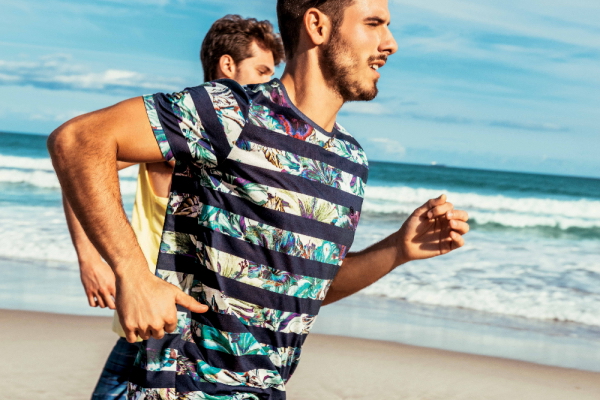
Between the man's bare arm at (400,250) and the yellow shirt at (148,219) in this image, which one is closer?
the man's bare arm at (400,250)

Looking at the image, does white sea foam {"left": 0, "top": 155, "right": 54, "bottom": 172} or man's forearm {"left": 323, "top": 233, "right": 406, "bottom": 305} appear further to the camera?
white sea foam {"left": 0, "top": 155, "right": 54, "bottom": 172}

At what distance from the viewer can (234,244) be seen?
1.76 m

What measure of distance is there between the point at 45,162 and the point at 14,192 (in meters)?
10.2

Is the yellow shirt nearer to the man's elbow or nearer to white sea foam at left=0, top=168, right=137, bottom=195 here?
the man's elbow

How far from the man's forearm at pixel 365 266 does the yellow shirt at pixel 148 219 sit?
2.39ft

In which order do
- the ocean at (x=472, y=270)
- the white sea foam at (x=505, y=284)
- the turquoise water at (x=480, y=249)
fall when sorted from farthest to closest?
the turquoise water at (x=480, y=249) < the white sea foam at (x=505, y=284) < the ocean at (x=472, y=270)

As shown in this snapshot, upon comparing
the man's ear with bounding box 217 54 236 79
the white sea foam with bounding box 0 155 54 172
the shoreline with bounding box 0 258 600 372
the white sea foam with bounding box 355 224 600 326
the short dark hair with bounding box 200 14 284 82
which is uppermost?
the white sea foam with bounding box 0 155 54 172

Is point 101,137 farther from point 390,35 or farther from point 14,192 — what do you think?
point 14,192

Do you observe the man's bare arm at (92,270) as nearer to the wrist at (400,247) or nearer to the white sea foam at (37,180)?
the wrist at (400,247)

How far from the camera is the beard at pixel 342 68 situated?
196cm

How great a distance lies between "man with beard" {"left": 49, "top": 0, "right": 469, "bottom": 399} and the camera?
5.29ft

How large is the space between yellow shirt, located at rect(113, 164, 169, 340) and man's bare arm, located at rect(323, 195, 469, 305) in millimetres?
731

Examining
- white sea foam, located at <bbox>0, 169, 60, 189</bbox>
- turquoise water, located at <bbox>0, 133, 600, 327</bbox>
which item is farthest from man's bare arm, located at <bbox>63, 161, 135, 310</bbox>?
white sea foam, located at <bbox>0, 169, 60, 189</bbox>

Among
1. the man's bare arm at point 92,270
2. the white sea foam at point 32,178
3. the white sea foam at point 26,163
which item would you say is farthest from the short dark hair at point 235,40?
the white sea foam at point 26,163
